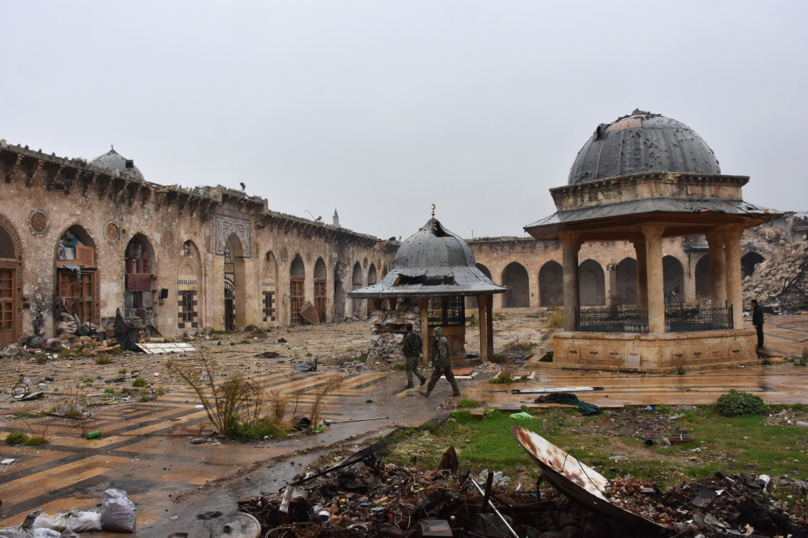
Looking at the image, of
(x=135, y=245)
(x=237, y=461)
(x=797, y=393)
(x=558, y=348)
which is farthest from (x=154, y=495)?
(x=135, y=245)

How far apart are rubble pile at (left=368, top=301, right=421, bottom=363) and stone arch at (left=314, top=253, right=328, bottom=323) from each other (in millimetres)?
20865

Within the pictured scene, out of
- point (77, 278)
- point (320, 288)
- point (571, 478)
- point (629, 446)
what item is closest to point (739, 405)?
point (629, 446)

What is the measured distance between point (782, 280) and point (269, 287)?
2761 cm

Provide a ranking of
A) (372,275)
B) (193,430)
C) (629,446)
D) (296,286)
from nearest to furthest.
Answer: (629,446)
(193,430)
(296,286)
(372,275)

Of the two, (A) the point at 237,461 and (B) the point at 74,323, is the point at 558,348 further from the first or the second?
(B) the point at 74,323

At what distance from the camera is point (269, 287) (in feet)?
99.8

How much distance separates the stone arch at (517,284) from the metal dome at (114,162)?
26494 millimetres

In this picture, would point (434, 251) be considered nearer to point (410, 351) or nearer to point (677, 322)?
point (410, 351)

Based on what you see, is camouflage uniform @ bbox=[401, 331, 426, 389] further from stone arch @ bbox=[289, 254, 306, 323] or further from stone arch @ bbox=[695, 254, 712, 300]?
stone arch @ bbox=[695, 254, 712, 300]

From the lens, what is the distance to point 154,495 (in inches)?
202

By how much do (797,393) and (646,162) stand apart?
6230mm

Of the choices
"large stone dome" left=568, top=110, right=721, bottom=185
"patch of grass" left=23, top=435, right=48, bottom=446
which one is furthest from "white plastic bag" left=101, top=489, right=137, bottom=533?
"large stone dome" left=568, top=110, right=721, bottom=185

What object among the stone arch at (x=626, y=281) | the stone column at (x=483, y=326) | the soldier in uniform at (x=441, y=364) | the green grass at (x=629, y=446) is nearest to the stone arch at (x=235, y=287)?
the stone column at (x=483, y=326)

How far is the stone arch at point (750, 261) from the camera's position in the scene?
126ft
